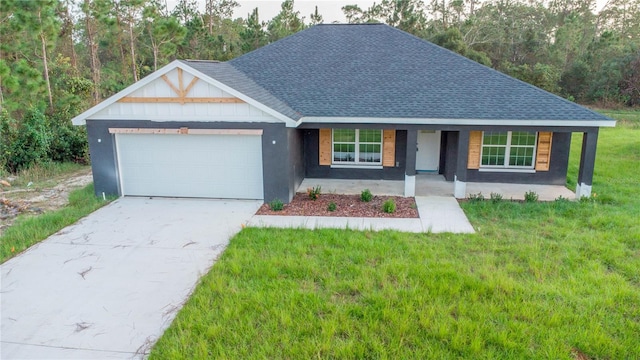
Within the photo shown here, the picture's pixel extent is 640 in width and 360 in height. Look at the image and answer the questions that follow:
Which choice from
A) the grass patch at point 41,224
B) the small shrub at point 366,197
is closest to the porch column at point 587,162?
the small shrub at point 366,197

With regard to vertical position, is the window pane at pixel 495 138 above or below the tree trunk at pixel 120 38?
below

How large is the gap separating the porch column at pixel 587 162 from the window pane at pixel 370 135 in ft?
18.6

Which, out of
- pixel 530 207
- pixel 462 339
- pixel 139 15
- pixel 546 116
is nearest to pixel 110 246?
pixel 462 339

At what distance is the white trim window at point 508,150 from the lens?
43.3ft

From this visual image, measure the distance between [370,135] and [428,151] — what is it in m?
2.27

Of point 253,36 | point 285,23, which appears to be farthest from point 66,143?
point 285,23

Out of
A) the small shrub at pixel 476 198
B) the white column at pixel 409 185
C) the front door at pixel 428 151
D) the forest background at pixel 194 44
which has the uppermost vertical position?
the forest background at pixel 194 44

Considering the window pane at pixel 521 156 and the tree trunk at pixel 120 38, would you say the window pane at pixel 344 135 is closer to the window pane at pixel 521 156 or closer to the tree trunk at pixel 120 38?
the window pane at pixel 521 156

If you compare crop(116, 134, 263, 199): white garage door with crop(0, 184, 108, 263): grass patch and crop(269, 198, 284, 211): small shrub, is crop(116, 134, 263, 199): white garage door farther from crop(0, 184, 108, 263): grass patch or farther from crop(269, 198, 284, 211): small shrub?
crop(0, 184, 108, 263): grass patch

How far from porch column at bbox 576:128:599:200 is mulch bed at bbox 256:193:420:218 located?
454 cm

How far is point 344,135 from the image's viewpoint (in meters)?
14.0

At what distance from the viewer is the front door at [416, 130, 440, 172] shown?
567 inches

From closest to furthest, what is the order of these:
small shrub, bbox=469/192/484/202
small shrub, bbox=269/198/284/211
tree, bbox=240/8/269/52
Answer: small shrub, bbox=269/198/284/211
small shrub, bbox=469/192/484/202
tree, bbox=240/8/269/52

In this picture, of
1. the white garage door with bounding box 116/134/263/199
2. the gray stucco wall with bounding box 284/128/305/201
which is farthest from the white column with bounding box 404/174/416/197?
the white garage door with bounding box 116/134/263/199
